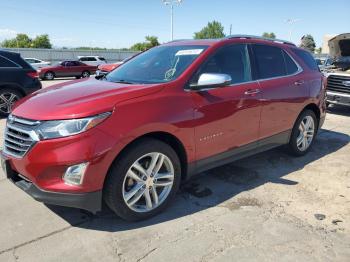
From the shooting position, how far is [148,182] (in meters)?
3.48

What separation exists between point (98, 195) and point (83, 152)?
0.43 meters

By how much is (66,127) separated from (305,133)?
3959mm

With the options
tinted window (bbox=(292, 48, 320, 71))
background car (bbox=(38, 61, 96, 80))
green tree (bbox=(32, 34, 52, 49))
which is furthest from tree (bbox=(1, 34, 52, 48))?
tinted window (bbox=(292, 48, 320, 71))

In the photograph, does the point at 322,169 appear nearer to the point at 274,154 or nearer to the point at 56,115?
the point at 274,154

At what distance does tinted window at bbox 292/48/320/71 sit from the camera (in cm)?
547

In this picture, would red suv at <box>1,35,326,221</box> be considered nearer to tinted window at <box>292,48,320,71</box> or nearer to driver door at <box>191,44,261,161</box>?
driver door at <box>191,44,261,161</box>

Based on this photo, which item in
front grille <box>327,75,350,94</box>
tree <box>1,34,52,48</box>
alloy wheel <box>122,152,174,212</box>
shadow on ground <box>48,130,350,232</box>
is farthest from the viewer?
tree <box>1,34,52,48</box>

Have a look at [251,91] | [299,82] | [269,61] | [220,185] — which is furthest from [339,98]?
[220,185]

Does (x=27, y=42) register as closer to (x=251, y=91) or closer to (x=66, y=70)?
(x=66, y=70)

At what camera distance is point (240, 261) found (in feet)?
9.57

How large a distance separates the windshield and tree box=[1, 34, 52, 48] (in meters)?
85.1

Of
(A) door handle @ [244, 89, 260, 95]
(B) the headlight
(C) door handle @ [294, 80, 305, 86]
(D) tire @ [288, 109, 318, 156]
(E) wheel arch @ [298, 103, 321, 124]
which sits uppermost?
(C) door handle @ [294, 80, 305, 86]

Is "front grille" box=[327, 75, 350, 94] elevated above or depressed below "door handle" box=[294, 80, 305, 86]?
below

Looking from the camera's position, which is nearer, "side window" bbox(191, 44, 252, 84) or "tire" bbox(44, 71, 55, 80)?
"side window" bbox(191, 44, 252, 84)
